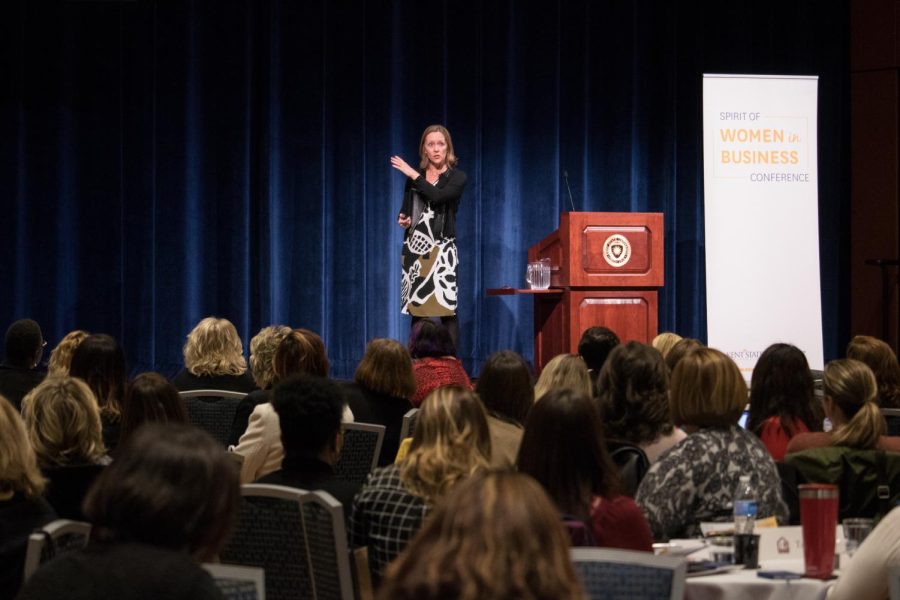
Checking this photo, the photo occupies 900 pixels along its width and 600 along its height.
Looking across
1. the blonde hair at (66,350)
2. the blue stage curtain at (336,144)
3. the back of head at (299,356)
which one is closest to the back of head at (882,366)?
the back of head at (299,356)

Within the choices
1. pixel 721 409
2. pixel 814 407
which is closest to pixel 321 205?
pixel 814 407

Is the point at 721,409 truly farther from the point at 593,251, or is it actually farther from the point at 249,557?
the point at 593,251

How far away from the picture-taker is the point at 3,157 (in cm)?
1000

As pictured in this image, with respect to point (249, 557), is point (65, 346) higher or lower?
higher

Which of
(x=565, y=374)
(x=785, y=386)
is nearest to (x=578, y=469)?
(x=565, y=374)

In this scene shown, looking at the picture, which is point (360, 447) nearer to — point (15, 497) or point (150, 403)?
point (150, 403)

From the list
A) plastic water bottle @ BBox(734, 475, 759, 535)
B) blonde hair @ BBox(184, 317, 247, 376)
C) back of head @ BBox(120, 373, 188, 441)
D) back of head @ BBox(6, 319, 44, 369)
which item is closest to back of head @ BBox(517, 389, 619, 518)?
plastic water bottle @ BBox(734, 475, 759, 535)

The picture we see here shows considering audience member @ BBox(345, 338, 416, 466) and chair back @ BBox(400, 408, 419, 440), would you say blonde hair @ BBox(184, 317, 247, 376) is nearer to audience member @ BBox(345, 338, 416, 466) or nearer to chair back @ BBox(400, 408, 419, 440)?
audience member @ BBox(345, 338, 416, 466)

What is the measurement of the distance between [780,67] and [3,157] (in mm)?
6795

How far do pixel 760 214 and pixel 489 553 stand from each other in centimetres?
784

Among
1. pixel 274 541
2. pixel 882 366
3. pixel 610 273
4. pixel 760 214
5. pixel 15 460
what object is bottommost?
pixel 274 541

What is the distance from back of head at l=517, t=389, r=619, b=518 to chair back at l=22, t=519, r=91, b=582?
97 cm

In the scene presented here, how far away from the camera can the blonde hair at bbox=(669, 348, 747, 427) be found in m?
3.21

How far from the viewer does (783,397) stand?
4.18 meters
